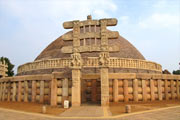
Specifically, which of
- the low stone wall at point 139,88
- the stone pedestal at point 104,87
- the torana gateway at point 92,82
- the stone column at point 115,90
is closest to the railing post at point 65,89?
the torana gateway at point 92,82

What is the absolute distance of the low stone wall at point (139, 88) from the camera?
1164cm

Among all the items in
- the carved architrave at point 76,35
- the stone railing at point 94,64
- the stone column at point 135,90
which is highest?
the carved architrave at point 76,35

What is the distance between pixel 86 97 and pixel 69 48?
4.02 m

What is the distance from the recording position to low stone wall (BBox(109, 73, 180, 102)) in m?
11.6

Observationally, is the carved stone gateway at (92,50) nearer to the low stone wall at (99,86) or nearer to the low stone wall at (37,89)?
the low stone wall at (99,86)

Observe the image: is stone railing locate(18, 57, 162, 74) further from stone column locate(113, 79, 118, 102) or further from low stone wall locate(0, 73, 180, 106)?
stone column locate(113, 79, 118, 102)

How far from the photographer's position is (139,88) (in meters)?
12.2

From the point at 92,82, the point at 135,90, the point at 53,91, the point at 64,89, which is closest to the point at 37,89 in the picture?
the point at 53,91

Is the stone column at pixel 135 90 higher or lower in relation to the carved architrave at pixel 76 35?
lower

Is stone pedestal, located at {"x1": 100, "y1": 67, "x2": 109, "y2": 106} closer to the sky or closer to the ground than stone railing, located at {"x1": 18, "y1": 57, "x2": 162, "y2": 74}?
closer to the ground

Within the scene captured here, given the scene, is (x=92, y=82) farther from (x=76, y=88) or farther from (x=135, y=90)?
(x=135, y=90)

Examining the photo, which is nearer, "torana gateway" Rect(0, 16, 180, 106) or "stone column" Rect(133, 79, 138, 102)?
"torana gateway" Rect(0, 16, 180, 106)

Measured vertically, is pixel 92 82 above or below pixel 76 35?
below

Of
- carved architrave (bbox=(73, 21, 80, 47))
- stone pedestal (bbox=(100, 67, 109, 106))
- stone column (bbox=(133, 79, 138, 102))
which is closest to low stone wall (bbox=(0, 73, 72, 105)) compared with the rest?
stone pedestal (bbox=(100, 67, 109, 106))
